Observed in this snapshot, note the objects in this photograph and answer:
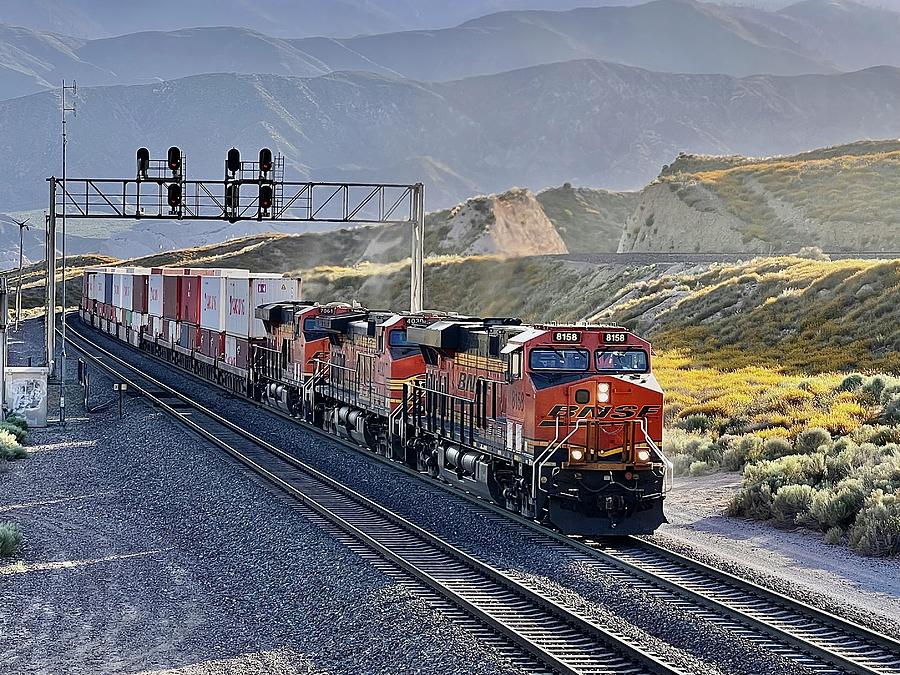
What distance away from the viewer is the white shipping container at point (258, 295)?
44469 millimetres

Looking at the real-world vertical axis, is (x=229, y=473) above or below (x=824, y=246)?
below

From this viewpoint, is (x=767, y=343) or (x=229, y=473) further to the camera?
(x=767, y=343)

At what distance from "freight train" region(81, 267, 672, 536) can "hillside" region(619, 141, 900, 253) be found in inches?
2289

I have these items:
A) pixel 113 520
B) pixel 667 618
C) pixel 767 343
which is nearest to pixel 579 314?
pixel 767 343

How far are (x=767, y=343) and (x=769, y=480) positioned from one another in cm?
2411

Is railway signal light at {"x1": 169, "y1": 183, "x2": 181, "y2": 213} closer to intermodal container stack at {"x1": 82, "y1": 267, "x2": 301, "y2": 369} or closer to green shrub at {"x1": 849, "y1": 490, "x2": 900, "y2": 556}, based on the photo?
intermodal container stack at {"x1": 82, "y1": 267, "x2": 301, "y2": 369}

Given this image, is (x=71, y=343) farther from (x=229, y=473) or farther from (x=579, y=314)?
(x=229, y=473)

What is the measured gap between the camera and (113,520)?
22266 millimetres

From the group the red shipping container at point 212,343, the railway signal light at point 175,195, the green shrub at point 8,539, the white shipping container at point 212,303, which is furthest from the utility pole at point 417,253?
the green shrub at point 8,539

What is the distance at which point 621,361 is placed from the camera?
20.3 meters

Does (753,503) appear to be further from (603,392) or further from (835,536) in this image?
(603,392)

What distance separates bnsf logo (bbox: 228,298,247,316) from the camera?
46.2 metres

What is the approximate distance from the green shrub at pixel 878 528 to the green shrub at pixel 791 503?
1519mm

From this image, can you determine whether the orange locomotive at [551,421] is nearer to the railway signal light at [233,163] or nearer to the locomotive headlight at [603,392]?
the locomotive headlight at [603,392]
